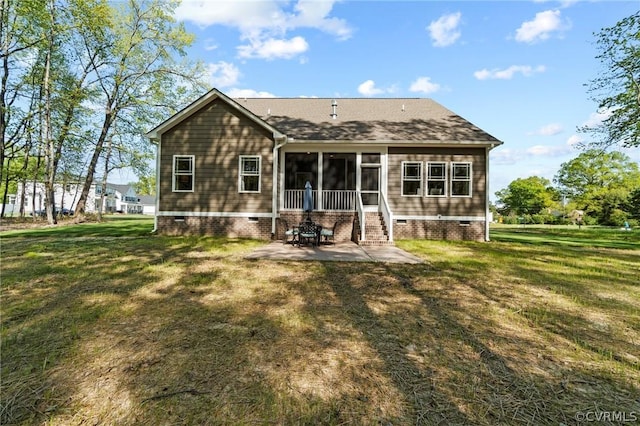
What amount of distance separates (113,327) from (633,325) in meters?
6.47

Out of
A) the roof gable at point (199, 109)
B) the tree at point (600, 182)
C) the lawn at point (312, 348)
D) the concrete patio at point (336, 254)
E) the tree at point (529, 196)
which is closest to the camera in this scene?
the lawn at point (312, 348)

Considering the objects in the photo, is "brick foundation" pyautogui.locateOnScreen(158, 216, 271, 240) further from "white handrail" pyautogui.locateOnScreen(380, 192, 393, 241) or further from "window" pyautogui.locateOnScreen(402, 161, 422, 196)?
"window" pyautogui.locateOnScreen(402, 161, 422, 196)

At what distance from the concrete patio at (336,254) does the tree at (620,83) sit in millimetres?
17684

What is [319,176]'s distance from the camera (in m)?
13.1

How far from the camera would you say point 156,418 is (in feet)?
6.74

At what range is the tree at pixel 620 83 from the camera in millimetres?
16844

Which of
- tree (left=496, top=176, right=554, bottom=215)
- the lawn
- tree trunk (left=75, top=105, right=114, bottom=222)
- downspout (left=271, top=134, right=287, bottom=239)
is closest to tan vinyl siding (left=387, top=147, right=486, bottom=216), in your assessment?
downspout (left=271, top=134, right=287, bottom=239)

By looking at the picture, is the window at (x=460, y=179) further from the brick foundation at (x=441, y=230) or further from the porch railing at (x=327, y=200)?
the porch railing at (x=327, y=200)

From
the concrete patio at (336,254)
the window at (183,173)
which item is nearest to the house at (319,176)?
the window at (183,173)

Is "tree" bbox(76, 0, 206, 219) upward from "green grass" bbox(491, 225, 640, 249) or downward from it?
upward

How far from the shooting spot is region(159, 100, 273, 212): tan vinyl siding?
12227 mm

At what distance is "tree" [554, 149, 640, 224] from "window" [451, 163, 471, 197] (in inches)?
1063

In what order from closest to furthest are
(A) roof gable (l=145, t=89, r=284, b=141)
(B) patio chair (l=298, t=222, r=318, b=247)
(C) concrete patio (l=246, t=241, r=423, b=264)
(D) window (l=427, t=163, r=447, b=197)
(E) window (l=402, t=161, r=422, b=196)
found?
(C) concrete patio (l=246, t=241, r=423, b=264)
(B) patio chair (l=298, t=222, r=318, b=247)
(A) roof gable (l=145, t=89, r=284, b=141)
(D) window (l=427, t=163, r=447, b=197)
(E) window (l=402, t=161, r=422, b=196)

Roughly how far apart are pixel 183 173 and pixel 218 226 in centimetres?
270
